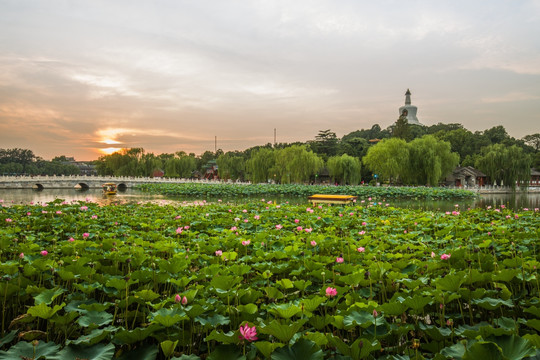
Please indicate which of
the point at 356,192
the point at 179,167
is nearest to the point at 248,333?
the point at 356,192

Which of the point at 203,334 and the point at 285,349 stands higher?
the point at 285,349

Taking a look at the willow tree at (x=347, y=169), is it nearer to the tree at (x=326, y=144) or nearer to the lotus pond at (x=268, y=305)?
the tree at (x=326, y=144)

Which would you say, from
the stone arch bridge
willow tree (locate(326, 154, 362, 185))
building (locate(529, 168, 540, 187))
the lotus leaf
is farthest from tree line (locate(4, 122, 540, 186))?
the lotus leaf

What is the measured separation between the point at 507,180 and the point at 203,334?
1417 inches

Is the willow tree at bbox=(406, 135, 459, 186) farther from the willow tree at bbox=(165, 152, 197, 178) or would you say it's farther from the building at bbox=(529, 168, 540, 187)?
the willow tree at bbox=(165, 152, 197, 178)

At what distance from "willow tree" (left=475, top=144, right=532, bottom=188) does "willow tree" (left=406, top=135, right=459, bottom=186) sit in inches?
210

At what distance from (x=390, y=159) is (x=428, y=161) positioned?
2814mm

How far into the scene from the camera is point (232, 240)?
12.2 feet

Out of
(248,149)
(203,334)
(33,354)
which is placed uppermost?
(248,149)

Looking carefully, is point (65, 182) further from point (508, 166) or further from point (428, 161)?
point (508, 166)

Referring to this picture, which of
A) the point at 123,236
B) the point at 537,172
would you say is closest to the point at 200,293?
the point at 123,236

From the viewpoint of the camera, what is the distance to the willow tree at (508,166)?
99.4ft

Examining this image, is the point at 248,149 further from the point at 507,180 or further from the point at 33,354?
the point at 33,354

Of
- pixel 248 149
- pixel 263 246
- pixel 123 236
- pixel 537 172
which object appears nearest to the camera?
pixel 263 246
